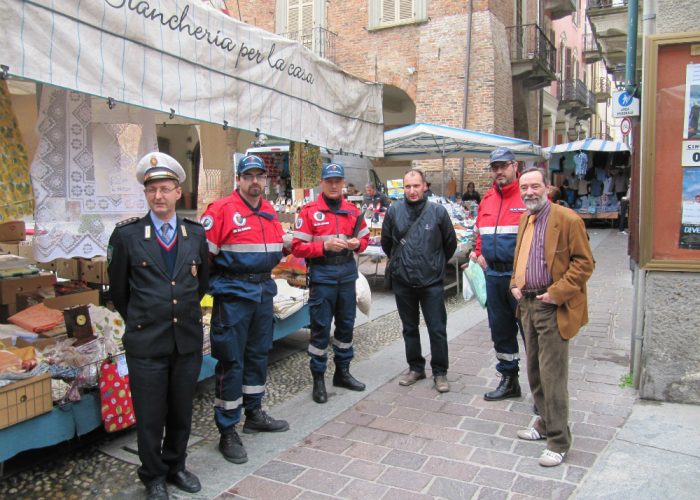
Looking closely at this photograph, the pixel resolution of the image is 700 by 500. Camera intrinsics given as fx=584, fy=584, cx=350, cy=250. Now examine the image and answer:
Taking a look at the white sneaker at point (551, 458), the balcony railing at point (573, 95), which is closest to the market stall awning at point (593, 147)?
the balcony railing at point (573, 95)

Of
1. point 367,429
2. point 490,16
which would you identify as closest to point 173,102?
point 367,429

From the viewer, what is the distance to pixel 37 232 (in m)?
3.89

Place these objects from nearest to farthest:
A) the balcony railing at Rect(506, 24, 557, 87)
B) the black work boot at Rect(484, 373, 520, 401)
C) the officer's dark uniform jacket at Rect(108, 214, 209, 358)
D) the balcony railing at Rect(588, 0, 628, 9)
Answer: the officer's dark uniform jacket at Rect(108, 214, 209, 358)
the black work boot at Rect(484, 373, 520, 401)
the balcony railing at Rect(588, 0, 628, 9)
the balcony railing at Rect(506, 24, 557, 87)

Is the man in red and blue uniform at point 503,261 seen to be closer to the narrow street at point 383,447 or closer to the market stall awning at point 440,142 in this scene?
the narrow street at point 383,447

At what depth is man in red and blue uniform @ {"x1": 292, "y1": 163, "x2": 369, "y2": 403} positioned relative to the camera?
466cm

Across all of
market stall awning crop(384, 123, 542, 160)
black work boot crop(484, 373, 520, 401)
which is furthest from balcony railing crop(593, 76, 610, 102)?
black work boot crop(484, 373, 520, 401)

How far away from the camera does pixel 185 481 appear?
10.8 ft

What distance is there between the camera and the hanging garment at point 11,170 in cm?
355

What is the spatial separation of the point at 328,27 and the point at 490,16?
5479 millimetres

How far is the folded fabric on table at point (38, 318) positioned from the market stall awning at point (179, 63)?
1.93 meters

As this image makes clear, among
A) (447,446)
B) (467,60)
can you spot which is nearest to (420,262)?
(447,446)

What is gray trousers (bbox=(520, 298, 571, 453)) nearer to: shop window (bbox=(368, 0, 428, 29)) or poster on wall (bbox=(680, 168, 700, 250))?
poster on wall (bbox=(680, 168, 700, 250))

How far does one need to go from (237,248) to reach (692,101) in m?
3.46

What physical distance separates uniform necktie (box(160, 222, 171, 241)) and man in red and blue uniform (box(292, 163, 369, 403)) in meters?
1.51
